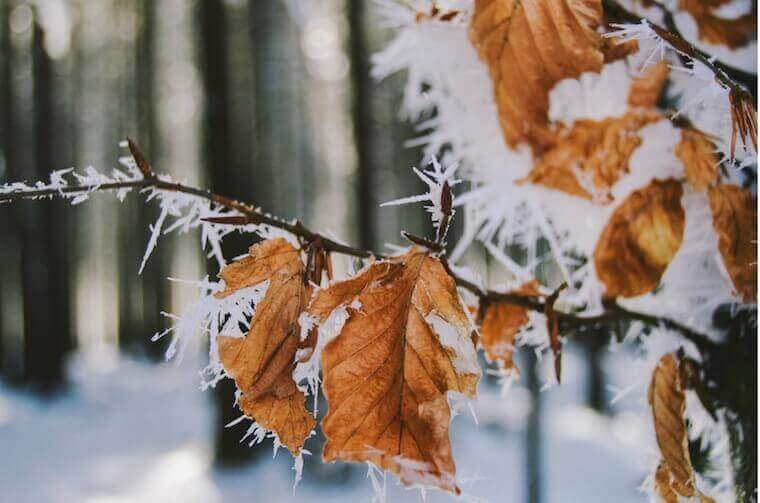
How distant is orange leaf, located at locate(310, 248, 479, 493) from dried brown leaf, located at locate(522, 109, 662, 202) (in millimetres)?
323

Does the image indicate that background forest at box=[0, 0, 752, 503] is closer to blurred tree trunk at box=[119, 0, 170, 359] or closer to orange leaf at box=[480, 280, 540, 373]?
blurred tree trunk at box=[119, 0, 170, 359]

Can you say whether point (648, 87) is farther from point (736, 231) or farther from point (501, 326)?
point (501, 326)

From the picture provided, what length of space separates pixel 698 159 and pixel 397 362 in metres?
0.46

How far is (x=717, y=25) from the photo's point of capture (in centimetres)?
73

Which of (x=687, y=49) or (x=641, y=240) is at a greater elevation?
(x=687, y=49)

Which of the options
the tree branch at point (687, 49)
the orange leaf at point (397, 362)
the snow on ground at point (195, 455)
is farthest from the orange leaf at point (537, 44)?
the snow on ground at point (195, 455)

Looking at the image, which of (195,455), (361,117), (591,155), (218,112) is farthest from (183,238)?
(591,155)

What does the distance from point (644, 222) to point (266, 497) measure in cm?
513

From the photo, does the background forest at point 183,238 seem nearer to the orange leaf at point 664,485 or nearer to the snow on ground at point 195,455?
the snow on ground at point 195,455

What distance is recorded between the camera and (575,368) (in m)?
12.1

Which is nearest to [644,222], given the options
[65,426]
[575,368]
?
[65,426]

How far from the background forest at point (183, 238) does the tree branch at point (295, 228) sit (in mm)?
2051

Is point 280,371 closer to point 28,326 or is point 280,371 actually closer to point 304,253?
point 304,253

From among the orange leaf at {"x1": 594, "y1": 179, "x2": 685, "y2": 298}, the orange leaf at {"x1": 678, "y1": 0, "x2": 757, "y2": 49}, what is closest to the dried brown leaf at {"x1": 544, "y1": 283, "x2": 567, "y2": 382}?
the orange leaf at {"x1": 594, "y1": 179, "x2": 685, "y2": 298}
